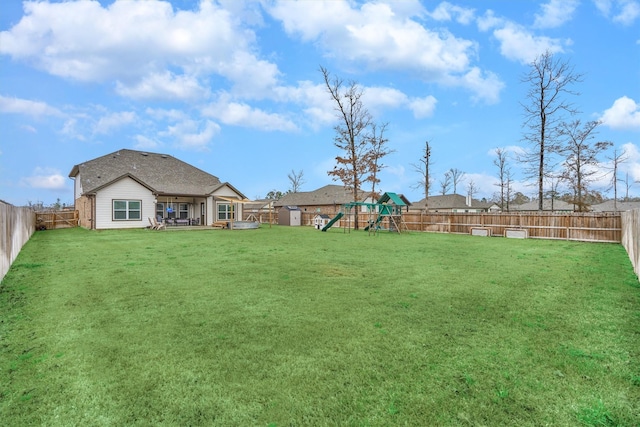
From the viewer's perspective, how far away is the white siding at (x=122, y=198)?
21.8 metres

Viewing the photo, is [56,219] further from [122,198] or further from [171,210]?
[171,210]

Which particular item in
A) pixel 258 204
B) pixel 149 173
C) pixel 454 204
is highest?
pixel 149 173

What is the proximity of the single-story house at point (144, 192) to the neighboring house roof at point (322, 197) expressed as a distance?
17.0 metres

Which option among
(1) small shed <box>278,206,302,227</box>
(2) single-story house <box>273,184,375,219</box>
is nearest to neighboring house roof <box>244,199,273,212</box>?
(1) small shed <box>278,206,302,227</box>

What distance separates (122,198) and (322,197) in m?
27.7

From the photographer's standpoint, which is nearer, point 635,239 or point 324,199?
point 635,239

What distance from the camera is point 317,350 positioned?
3.72 m

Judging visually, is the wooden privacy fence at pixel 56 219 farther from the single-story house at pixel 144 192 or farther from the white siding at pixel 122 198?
the white siding at pixel 122 198

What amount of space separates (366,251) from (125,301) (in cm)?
843

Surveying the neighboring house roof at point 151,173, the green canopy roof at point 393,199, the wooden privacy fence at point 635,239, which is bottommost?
the wooden privacy fence at point 635,239

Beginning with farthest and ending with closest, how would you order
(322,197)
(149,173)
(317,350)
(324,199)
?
(322,197) → (324,199) → (149,173) → (317,350)

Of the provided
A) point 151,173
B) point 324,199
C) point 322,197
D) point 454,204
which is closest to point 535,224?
point 151,173

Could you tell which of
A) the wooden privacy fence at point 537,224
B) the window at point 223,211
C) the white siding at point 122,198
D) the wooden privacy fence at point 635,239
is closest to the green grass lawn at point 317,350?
the wooden privacy fence at point 635,239

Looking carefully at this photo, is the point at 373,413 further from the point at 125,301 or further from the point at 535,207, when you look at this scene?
the point at 535,207
